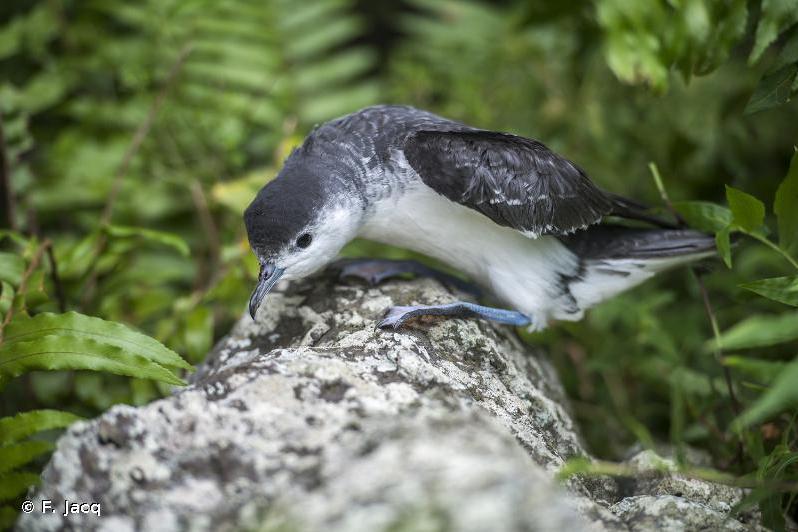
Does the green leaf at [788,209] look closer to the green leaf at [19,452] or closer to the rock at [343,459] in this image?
the rock at [343,459]

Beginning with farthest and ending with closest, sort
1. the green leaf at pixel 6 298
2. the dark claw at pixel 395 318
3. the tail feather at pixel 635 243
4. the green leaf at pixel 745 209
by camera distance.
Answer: the tail feather at pixel 635 243, the green leaf at pixel 6 298, the dark claw at pixel 395 318, the green leaf at pixel 745 209

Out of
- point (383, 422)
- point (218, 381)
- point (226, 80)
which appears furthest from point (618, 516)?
point (226, 80)

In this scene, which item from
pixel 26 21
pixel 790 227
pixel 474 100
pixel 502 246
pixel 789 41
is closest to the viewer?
pixel 790 227

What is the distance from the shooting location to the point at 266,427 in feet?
8.21

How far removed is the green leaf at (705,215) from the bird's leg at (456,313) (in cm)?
91

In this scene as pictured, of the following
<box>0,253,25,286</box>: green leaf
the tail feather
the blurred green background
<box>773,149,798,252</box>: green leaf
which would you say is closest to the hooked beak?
the blurred green background

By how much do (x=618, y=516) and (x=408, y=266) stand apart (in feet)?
5.50

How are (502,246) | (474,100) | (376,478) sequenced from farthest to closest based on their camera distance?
(474,100)
(502,246)
(376,478)

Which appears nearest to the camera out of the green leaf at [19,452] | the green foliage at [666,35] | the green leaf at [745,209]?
the green leaf at [19,452]

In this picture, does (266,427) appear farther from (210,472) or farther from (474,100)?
(474,100)

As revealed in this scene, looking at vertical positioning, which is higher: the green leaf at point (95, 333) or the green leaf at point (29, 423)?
the green leaf at point (95, 333)

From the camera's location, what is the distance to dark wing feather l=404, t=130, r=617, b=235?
11.6 ft

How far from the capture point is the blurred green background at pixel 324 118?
13.4 feet

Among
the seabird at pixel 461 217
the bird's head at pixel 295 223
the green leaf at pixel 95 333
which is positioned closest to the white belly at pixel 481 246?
the seabird at pixel 461 217
